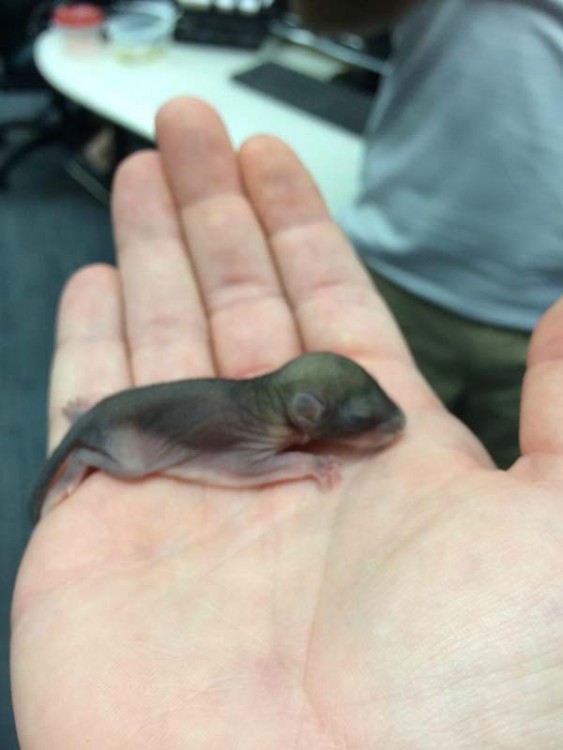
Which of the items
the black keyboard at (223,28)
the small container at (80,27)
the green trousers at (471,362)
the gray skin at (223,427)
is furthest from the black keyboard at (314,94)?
the gray skin at (223,427)

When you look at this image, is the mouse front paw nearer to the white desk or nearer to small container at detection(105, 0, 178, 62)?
the white desk

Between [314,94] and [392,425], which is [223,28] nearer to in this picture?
[314,94]

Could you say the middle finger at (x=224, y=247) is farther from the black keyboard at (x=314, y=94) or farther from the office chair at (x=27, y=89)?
the office chair at (x=27, y=89)

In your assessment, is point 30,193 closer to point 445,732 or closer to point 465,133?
point 465,133

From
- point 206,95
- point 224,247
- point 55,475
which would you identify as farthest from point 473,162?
point 206,95

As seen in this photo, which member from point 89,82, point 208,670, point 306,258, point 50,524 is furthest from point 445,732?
point 89,82

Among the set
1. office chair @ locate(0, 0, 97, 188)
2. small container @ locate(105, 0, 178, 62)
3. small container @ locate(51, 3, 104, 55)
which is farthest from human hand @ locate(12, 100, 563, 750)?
office chair @ locate(0, 0, 97, 188)
